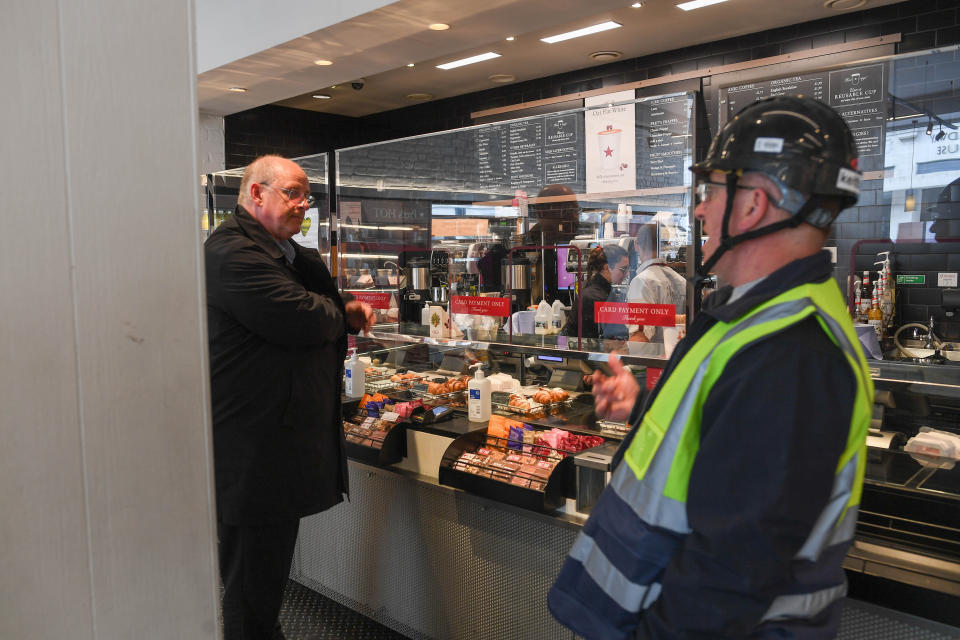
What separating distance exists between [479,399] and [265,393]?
3.28 ft

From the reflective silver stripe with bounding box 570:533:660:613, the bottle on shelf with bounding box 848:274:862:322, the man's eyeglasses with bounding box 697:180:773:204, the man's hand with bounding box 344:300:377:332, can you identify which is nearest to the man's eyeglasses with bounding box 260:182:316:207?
the man's hand with bounding box 344:300:377:332

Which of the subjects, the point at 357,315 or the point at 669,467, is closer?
the point at 669,467

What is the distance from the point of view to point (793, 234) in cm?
129

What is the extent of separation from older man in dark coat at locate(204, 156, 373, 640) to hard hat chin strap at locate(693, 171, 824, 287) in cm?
152

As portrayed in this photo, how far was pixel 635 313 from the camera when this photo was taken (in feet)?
9.00

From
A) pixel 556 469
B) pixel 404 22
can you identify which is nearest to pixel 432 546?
pixel 556 469

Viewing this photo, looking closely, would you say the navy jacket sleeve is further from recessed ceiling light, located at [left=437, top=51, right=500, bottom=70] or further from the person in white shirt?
recessed ceiling light, located at [left=437, top=51, right=500, bottom=70]

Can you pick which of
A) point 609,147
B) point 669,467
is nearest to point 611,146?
point 609,147

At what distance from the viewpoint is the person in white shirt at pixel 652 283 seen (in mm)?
2641

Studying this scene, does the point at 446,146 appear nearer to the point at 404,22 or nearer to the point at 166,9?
the point at 404,22

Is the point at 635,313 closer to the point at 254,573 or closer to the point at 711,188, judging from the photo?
the point at 711,188

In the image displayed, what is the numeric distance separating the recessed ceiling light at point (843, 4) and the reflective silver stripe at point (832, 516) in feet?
15.1

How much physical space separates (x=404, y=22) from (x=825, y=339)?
260 cm

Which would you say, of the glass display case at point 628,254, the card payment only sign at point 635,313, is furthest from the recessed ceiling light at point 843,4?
the card payment only sign at point 635,313
